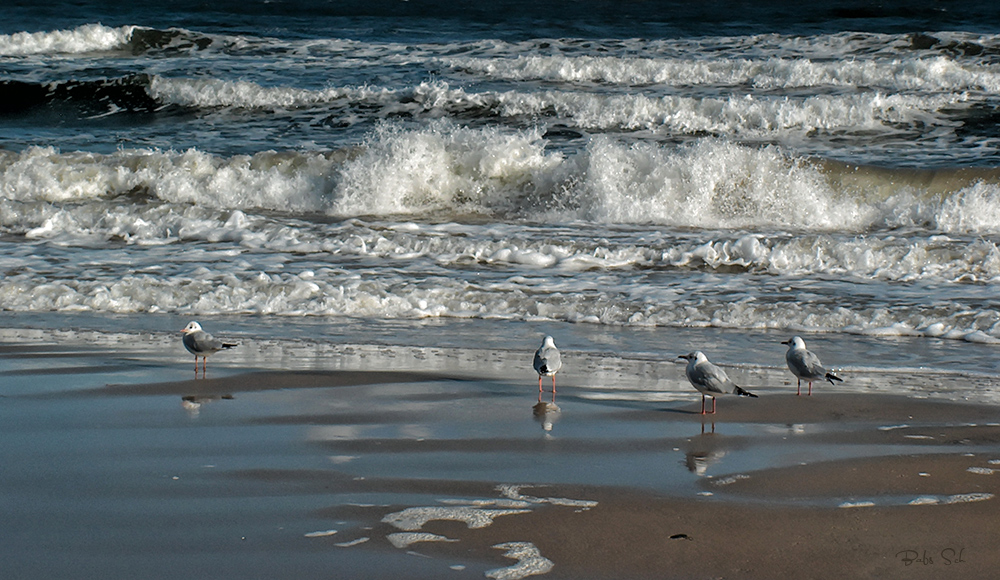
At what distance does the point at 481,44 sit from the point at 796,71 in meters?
6.67

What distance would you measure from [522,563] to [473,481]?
68 cm

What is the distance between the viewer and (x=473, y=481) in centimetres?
340

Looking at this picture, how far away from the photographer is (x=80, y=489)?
10.7 ft

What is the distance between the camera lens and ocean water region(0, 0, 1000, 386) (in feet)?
22.6

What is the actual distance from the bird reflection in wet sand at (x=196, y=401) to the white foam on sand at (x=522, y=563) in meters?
1.91

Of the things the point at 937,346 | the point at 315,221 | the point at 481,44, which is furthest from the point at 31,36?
the point at 937,346

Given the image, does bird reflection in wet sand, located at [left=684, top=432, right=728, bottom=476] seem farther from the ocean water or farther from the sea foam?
the sea foam

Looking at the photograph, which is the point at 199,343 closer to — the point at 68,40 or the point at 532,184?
the point at 532,184

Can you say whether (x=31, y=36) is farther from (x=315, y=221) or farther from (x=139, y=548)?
(x=139, y=548)

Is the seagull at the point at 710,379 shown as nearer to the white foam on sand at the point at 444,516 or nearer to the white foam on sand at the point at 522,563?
the white foam on sand at the point at 444,516

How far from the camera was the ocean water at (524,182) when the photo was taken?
6.90 metres

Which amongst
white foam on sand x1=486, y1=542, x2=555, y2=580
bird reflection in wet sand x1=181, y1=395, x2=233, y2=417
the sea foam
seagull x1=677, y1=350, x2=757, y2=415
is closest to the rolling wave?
seagull x1=677, y1=350, x2=757, y2=415

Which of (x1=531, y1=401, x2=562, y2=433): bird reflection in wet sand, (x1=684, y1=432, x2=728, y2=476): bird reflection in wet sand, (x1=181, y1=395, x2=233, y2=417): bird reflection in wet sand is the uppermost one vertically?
(x1=181, y1=395, x2=233, y2=417): bird reflection in wet sand
